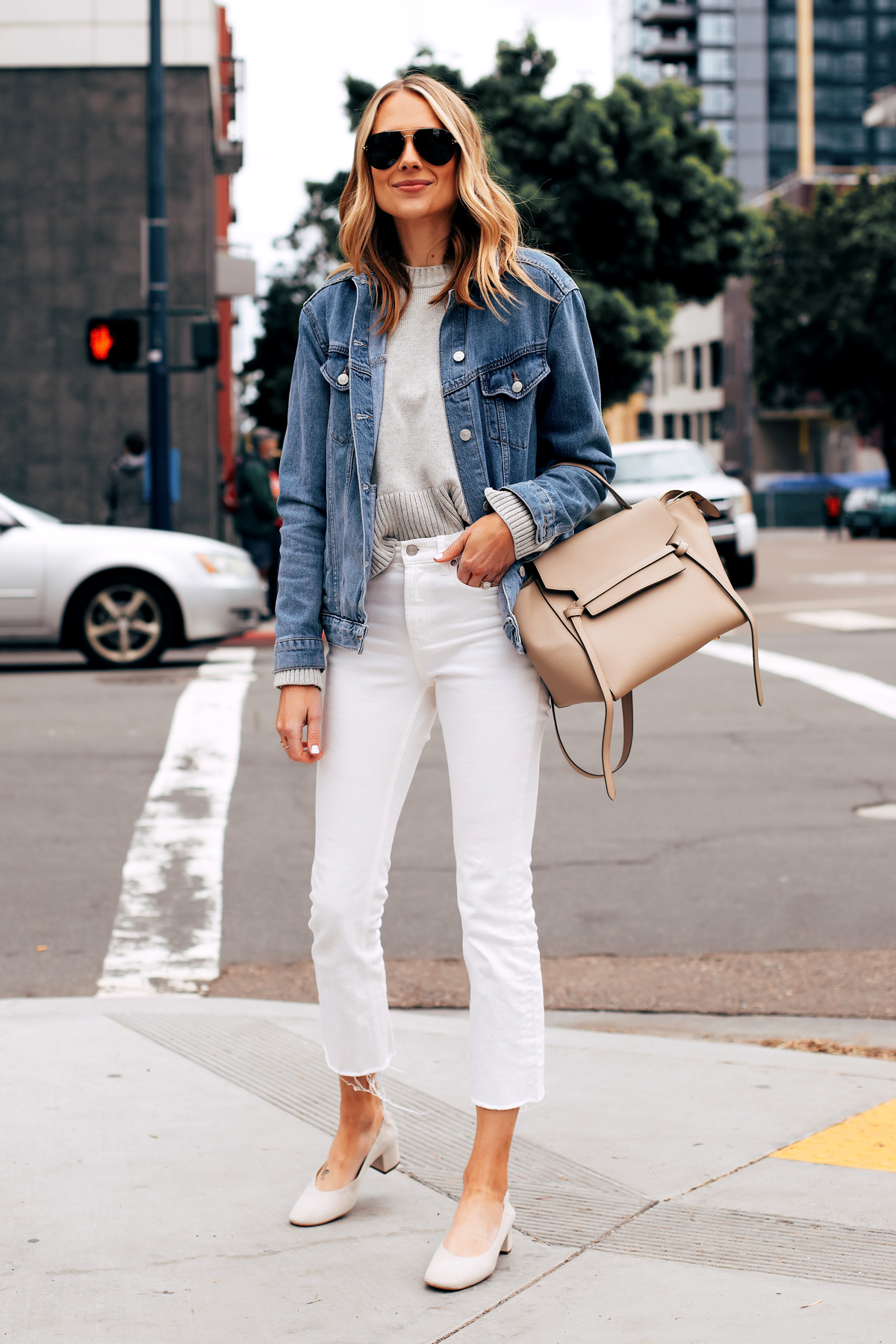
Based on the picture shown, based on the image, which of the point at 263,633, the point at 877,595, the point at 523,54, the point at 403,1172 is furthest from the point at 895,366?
the point at 403,1172

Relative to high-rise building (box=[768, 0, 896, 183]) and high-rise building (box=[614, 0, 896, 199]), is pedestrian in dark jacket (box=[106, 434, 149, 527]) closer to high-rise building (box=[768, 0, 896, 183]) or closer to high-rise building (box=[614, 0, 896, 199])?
high-rise building (box=[614, 0, 896, 199])

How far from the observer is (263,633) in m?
15.0

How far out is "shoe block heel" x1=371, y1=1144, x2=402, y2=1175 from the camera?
3.02 metres

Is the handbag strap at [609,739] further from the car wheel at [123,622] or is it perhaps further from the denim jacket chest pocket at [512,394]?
the car wheel at [123,622]

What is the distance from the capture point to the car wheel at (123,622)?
12.1m

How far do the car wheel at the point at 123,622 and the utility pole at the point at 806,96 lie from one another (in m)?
123


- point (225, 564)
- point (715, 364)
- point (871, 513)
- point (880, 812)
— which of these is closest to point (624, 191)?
point (871, 513)

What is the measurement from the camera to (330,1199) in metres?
2.91

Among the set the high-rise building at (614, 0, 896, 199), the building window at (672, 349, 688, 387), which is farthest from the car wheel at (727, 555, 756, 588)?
the high-rise building at (614, 0, 896, 199)

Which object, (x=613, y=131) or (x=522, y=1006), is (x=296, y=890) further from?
(x=613, y=131)

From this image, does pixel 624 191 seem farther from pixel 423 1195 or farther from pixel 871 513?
pixel 423 1195

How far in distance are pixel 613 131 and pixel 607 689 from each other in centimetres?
3118

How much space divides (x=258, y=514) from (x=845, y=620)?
5.99 meters

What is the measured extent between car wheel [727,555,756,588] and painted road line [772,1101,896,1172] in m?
16.9
